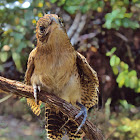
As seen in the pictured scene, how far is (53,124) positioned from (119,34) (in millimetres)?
1420

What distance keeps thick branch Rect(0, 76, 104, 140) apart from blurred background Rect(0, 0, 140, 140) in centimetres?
20

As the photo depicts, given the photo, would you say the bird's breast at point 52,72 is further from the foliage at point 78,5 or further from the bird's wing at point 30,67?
the foliage at point 78,5

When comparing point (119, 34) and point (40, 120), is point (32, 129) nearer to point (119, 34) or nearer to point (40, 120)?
point (40, 120)

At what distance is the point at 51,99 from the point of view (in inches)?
40.1

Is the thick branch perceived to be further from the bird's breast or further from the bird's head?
the bird's head

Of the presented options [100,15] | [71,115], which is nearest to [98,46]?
[100,15]

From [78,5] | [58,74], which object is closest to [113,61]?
[78,5]

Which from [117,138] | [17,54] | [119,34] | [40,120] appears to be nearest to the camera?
[40,120]

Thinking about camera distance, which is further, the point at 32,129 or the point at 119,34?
the point at 119,34

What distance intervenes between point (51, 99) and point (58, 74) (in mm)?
125

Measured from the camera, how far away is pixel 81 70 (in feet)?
3.98

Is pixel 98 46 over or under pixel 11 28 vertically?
under

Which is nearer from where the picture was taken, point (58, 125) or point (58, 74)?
point (58, 74)

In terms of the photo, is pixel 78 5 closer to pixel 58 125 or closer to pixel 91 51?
pixel 91 51
